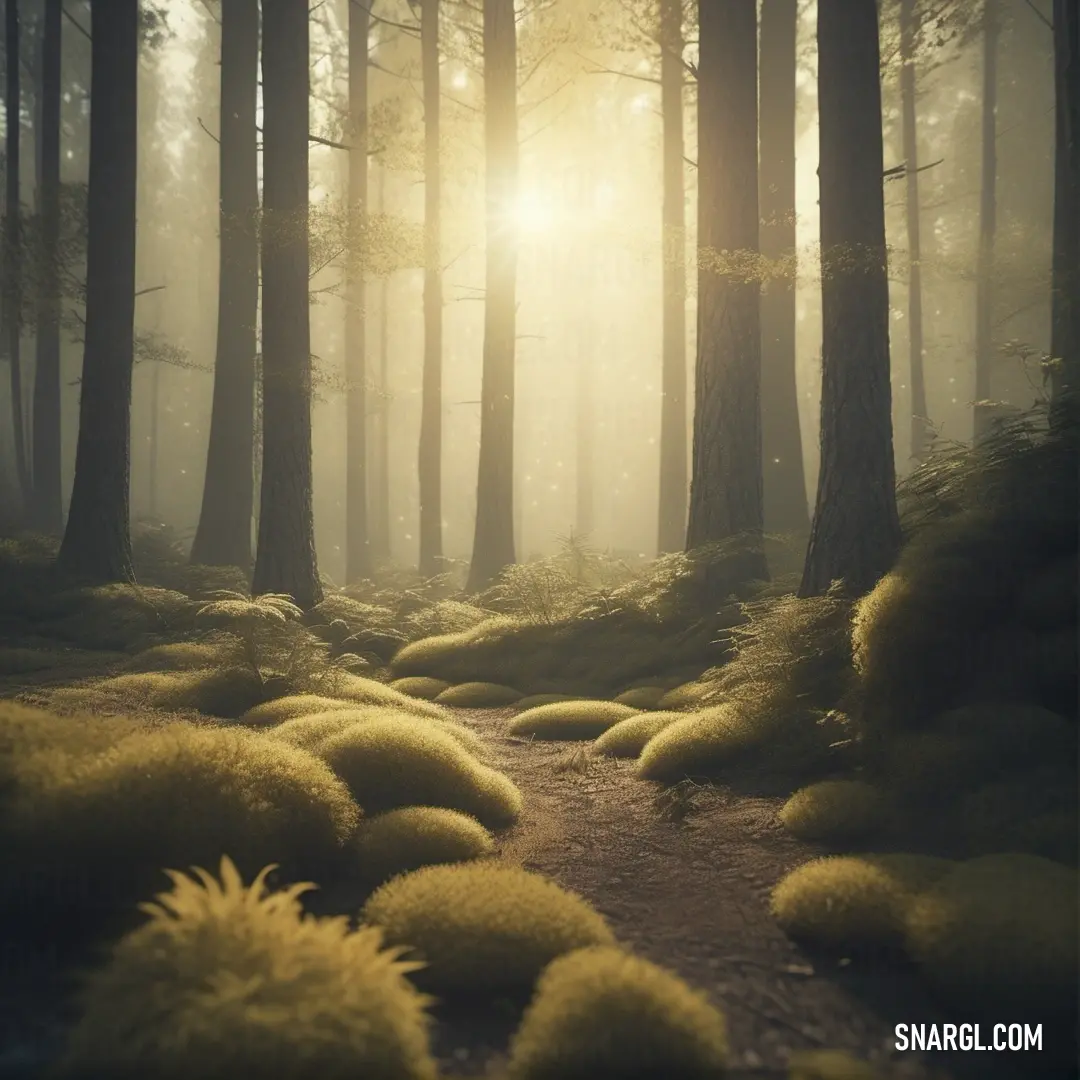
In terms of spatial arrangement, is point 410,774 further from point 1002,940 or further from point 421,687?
point 421,687

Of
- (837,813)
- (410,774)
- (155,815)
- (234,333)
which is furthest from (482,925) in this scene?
(234,333)

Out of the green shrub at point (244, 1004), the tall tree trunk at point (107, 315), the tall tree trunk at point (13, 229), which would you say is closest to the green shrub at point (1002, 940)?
the green shrub at point (244, 1004)

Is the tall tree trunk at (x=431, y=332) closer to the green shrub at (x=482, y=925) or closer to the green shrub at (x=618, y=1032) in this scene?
the green shrub at (x=482, y=925)

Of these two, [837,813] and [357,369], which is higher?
[357,369]

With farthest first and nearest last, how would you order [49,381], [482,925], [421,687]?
[49,381], [421,687], [482,925]

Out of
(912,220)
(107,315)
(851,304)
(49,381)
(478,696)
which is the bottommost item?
(478,696)

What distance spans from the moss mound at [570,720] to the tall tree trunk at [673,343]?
12.3 meters

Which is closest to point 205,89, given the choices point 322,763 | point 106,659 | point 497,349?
point 497,349

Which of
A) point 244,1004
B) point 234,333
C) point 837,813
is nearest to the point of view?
point 244,1004

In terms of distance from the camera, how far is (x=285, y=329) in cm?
1298

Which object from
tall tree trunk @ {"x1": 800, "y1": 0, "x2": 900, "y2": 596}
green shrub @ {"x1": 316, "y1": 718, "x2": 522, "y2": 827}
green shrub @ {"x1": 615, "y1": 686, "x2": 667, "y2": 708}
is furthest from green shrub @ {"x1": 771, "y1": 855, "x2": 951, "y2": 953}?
green shrub @ {"x1": 615, "y1": 686, "x2": 667, "y2": 708}

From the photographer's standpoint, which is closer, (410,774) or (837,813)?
(837,813)

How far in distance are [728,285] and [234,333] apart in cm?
1142

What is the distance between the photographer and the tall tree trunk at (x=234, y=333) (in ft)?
57.2
